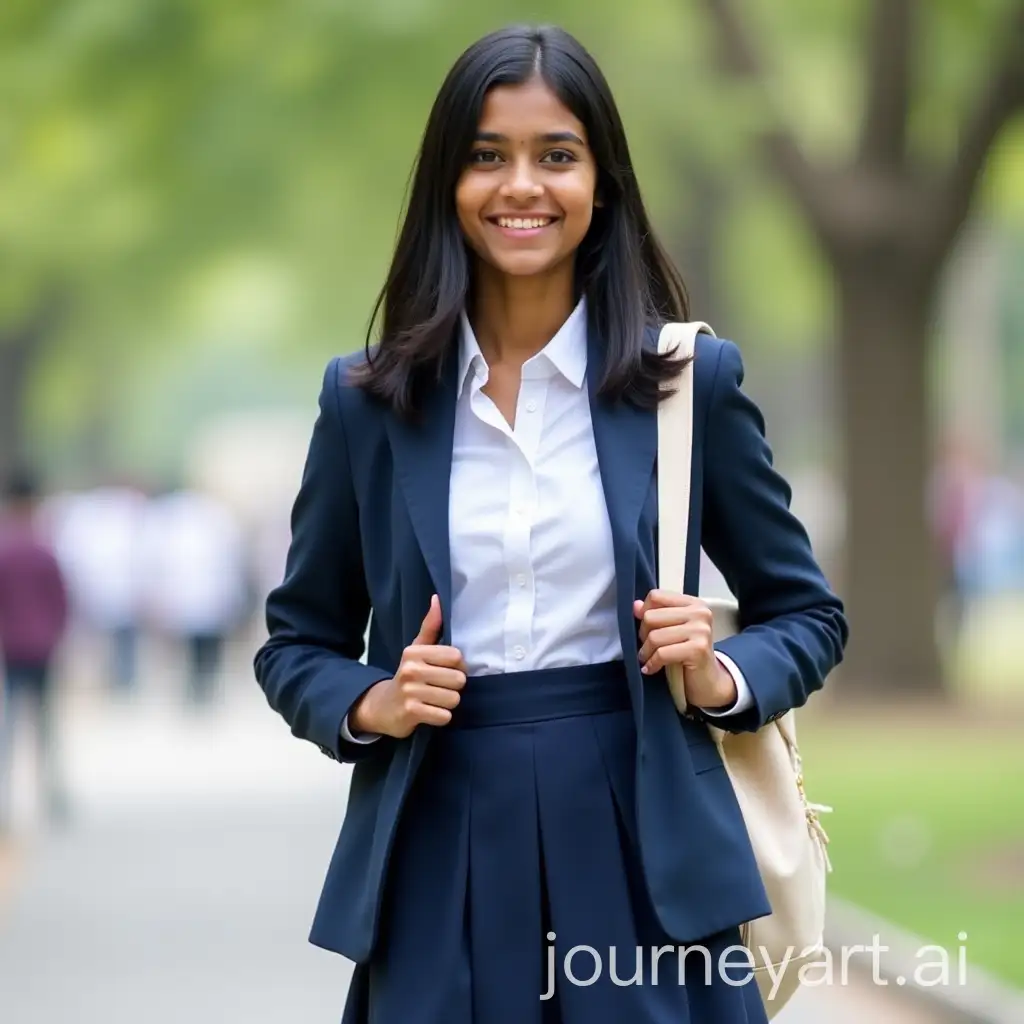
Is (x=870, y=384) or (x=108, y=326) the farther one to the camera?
(x=108, y=326)

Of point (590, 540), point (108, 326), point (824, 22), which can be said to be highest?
point (108, 326)

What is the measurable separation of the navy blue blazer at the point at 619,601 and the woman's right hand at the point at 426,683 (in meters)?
0.03

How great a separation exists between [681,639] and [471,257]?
2.23ft

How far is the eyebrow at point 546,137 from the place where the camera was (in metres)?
3.54

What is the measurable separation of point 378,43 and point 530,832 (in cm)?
1338

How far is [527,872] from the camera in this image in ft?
11.3

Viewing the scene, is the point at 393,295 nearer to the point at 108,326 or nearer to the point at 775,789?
the point at 775,789

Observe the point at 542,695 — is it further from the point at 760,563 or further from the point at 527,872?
the point at 760,563

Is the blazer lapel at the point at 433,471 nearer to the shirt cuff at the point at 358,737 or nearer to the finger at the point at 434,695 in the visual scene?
the finger at the point at 434,695

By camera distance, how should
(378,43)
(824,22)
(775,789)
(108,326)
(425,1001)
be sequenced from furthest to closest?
(108,326) < (824,22) < (378,43) < (775,789) < (425,1001)

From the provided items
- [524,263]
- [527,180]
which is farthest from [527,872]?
[527,180]

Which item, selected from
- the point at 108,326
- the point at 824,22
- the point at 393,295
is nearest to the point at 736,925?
the point at 393,295

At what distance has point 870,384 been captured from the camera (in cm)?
1777

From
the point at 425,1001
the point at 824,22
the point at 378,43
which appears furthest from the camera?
the point at 824,22
